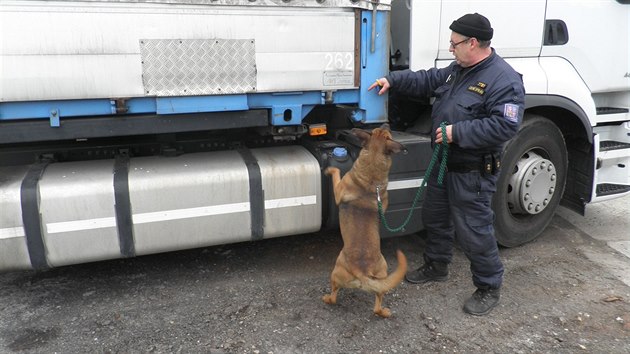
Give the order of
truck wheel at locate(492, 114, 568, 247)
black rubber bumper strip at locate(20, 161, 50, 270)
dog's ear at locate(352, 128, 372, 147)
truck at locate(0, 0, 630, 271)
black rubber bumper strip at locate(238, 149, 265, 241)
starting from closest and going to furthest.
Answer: truck at locate(0, 0, 630, 271) → black rubber bumper strip at locate(20, 161, 50, 270) → dog's ear at locate(352, 128, 372, 147) → black rubber bumper strip at locate(238, 149, 265, 241) → truck wheel at locate(492, 114, 568, 247)

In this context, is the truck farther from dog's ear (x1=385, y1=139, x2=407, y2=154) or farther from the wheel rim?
dog's ear (x1=385, y1=139, x2=407, y2=154)

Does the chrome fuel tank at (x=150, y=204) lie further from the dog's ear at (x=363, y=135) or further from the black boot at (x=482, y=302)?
the black boot at (x=482, y=302)

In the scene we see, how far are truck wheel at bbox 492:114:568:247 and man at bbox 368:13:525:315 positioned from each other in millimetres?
716

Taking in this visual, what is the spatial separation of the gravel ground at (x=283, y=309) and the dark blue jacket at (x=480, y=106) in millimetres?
1088

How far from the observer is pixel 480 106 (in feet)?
9.91

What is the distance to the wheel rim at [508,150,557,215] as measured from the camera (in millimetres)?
3943

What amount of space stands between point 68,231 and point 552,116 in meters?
3.76

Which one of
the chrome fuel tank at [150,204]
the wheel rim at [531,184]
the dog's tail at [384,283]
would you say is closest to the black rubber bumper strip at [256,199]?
the chrome fuel tank at [150,204]

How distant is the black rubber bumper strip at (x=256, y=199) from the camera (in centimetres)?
339

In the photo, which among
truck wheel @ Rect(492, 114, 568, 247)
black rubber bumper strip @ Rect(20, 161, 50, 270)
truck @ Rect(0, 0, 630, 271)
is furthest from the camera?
truck wheel @ Rect(492, 114, 568, 247)

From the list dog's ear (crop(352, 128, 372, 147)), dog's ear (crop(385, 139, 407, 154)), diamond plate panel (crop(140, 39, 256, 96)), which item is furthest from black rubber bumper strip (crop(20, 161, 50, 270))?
dog's ear (crop(385, 139, 407, 154))

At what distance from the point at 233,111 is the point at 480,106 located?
153 centimetres

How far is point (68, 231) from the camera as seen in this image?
3.06 m

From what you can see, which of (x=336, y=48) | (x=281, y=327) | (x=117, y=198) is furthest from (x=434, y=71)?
(x=117, y=198)
